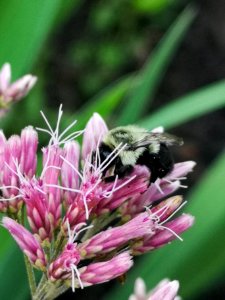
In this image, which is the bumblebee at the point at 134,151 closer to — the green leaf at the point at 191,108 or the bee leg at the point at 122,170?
the bee leg at the point at 122,170

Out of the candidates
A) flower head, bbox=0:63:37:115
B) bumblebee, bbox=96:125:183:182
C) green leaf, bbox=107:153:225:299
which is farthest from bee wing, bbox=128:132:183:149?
green leaf, bbox=107:153:225:299

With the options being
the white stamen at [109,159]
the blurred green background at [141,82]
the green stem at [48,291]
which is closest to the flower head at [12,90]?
the blurred green background at [141,82]

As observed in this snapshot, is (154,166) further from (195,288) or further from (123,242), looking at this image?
(195,288)

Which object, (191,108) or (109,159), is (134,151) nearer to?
(109,159)

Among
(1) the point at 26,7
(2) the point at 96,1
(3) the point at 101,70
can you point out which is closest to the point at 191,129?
(3) the point at 101,70

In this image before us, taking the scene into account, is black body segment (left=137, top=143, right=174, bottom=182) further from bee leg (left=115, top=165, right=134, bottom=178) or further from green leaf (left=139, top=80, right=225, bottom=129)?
green leaf (left=139, top=80, right=225, bottom=129)

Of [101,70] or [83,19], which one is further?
[83,19]
